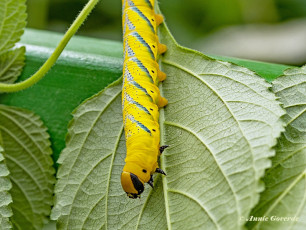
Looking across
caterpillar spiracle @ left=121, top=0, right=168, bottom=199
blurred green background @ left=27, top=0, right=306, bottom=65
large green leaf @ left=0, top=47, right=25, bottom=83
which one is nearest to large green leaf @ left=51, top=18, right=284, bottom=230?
caterpillar spiracle @ left=121, top=0, right=168, bottom=199

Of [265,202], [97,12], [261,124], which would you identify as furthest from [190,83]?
[97,12]

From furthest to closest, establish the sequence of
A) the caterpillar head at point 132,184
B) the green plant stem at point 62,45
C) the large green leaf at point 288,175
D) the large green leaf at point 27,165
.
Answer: the large green leaf at point 27,165, the green plant stem at point 62,45, the caterpillar head at point 132,184, the large green leaf at point 288,175

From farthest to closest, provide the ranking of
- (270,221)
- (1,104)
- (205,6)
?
(205,6)
(1,104)
(270,221)

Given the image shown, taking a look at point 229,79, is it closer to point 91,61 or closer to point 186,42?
point 91,61

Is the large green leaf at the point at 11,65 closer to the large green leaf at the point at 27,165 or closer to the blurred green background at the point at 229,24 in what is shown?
the large green leaf at the point at 27,165

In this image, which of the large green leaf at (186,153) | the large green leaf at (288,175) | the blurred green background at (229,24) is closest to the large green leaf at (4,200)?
the large green leaf at (186,153)

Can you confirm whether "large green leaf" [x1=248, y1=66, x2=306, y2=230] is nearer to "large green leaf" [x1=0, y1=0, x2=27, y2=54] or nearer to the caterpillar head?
the caterpillar head
